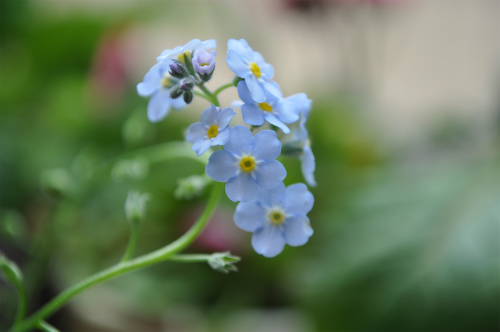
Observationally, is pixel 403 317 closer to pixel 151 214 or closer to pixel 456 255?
pixel 456 255

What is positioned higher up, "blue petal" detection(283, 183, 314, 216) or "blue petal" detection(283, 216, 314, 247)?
"blue petal" detection(283, 183, 314, 216)

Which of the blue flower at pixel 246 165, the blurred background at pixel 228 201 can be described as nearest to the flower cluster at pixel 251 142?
the blue flower at pixel 246 165

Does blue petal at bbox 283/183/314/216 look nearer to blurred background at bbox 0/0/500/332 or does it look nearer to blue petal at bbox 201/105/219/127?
blue petal at bbox 201/105/219/127

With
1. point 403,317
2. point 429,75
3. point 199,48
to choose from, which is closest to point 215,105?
point 199,48

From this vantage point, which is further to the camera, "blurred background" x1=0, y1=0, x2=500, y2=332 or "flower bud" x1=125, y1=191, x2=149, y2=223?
"blurred background" x1=0, y1=0, x2=500, y2=332

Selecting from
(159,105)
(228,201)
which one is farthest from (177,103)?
(228,201)

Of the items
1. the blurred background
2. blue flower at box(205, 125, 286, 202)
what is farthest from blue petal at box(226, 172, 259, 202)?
the blurred background

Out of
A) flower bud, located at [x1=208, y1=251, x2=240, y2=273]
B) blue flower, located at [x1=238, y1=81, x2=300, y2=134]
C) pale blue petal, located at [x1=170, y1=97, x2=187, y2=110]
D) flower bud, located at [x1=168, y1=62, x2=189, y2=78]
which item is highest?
pale blue petal, located at [x1=170, y1=97, x2=187, y2=110]
